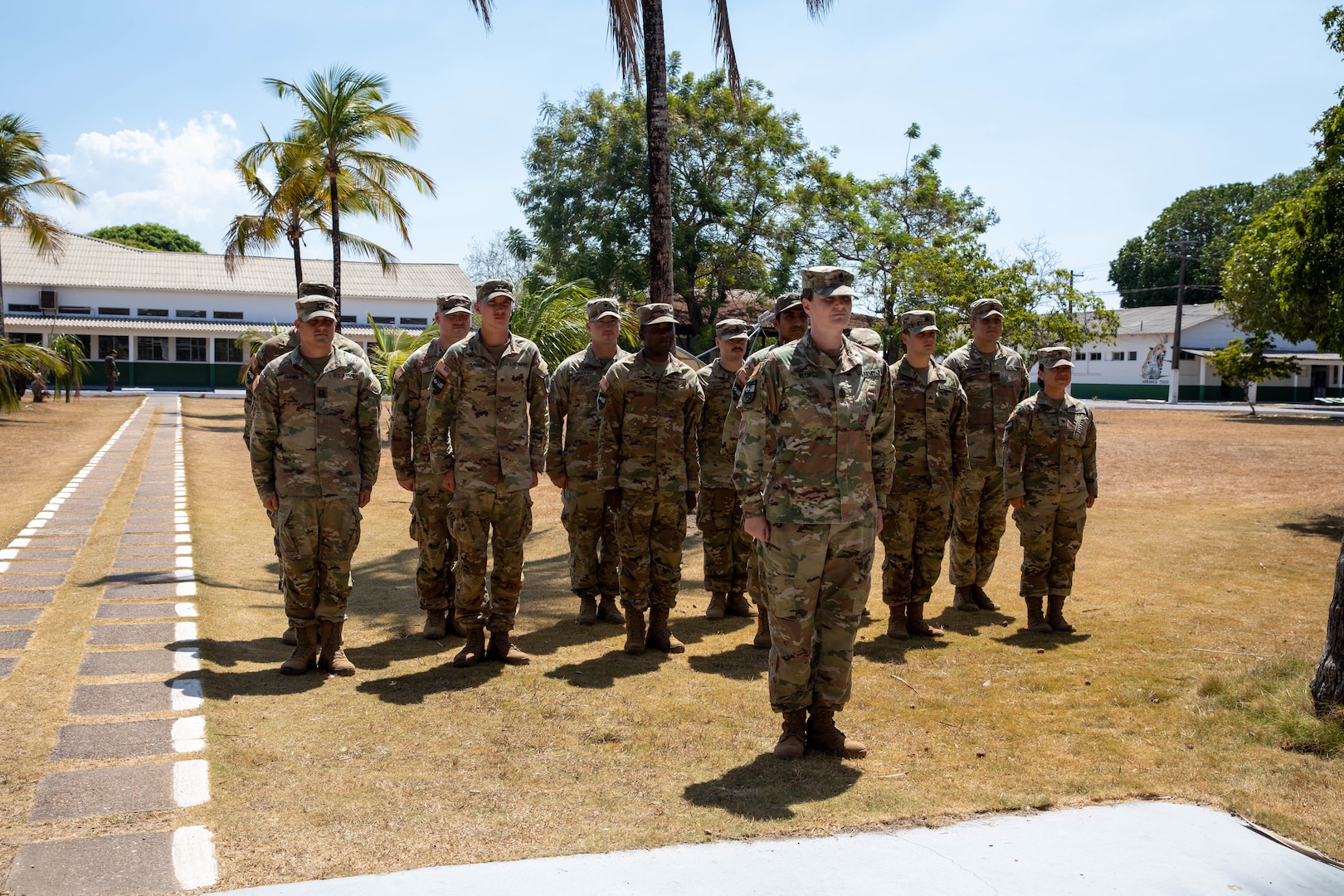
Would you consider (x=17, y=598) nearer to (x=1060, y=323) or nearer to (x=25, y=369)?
(x=25, y=369)

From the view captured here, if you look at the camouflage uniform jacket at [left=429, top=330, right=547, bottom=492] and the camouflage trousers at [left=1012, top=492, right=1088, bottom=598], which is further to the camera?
the camouflage trousers at [left=1012, top=492, right=1088, bottom=598]

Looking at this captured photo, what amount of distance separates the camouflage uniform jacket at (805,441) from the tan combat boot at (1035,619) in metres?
3.13

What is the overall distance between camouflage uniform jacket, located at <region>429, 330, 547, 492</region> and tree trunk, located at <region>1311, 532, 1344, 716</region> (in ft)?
14.0

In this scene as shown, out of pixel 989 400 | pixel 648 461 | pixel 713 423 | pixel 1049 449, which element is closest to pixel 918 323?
pixel 989 400

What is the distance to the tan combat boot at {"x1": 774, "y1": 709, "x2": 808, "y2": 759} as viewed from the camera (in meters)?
4.69

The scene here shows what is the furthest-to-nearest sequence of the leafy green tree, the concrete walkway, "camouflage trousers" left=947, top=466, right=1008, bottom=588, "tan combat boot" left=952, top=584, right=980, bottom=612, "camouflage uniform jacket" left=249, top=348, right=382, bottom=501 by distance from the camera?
the leafy green tree < "tan combat boot" left=952, top=584, right=980, bottom=612 < "camouflage trousers" left=947, top=466, right=1008, bottom=588 < "camouflage uniform jacket" left=249, top=348, right=382, bottom=501 < the concrete walkway

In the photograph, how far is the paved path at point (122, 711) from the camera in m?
3.46

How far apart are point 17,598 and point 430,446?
350 cm

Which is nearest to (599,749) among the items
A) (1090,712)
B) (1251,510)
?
(1090,712)

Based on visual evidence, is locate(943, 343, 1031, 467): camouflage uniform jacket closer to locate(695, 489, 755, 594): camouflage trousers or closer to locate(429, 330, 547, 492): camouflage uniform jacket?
locate(695, 489, 755, 594): camouflage trousers

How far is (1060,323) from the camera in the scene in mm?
30172

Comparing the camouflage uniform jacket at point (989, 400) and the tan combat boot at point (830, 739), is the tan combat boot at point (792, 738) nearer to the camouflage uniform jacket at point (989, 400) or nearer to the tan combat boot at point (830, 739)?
the tan combat boot at point (830, 739)

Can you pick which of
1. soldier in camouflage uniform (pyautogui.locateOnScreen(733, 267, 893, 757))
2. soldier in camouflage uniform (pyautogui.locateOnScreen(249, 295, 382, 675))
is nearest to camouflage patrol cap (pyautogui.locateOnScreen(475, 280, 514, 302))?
soldier in camouflage uniform (pyautogui.locateOnScreen(249, 295, 382, 675))

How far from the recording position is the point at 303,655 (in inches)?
239
